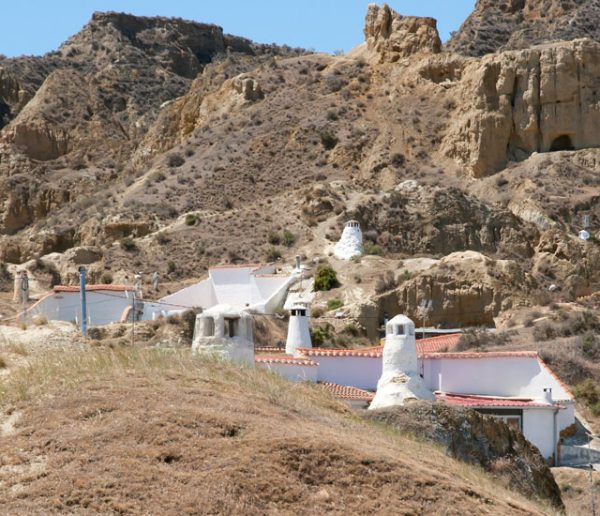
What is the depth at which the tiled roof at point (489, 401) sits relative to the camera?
27859 mm

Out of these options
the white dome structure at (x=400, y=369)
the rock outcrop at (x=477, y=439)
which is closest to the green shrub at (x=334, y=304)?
the white dome structure at (x=400, y=369)

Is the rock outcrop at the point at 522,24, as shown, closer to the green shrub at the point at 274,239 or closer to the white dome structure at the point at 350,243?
the green shrub at the point at 274,239

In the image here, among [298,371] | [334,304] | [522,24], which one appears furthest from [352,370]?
[522,24]

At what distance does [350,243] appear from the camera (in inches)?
1971

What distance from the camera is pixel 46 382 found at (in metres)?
13.2

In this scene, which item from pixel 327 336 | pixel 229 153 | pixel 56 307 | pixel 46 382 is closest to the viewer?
pixel 46 382

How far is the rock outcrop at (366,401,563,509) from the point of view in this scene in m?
15.7

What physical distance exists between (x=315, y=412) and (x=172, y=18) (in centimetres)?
9537

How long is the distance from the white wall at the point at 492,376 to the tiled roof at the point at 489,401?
1.18 feet

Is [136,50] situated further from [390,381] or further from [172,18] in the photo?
[390,381]

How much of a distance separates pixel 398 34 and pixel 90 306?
118 ft

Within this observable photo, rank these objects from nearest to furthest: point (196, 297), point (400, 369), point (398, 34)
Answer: point (400, 369) < point (196, 297) < point (398, 34)

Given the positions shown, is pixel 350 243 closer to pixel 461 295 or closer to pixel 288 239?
pixel 288 239

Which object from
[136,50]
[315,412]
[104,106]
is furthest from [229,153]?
[315,412]
